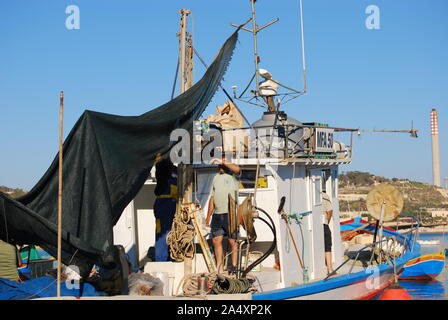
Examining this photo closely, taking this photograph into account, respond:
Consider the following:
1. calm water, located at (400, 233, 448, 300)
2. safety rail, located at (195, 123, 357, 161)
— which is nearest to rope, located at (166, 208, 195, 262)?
safety rail, located at (195, 123, 357, 161)

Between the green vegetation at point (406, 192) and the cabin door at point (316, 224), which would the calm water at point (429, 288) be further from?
the green vegetation at point (406, 192)

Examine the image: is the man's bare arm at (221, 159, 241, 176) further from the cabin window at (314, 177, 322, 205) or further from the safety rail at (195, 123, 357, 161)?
the cabin window at (314, 177, 322, 205)

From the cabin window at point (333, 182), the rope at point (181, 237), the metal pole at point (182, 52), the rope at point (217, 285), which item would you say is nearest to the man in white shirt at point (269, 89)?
the cabin window at point (333, 182)

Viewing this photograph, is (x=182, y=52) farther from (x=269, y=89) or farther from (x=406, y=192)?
(x=406, y=192)

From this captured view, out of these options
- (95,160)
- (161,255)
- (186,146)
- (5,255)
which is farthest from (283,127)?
(5,255)

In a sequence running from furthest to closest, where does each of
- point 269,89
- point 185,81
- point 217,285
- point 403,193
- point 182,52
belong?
point 403,193
point 269,89
point 185,81
point 182,52
point 217,285

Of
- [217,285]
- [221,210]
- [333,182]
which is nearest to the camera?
[217,285]

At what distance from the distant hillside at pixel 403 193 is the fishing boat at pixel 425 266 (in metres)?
30.4

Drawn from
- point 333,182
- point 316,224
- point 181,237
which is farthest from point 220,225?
point 333,182

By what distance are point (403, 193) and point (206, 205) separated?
47381 millimetres

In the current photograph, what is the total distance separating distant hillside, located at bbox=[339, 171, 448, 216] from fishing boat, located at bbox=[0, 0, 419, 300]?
40.6 meters

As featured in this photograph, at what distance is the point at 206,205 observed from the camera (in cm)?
1126

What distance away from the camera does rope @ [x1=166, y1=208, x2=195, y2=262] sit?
32.4 ft
